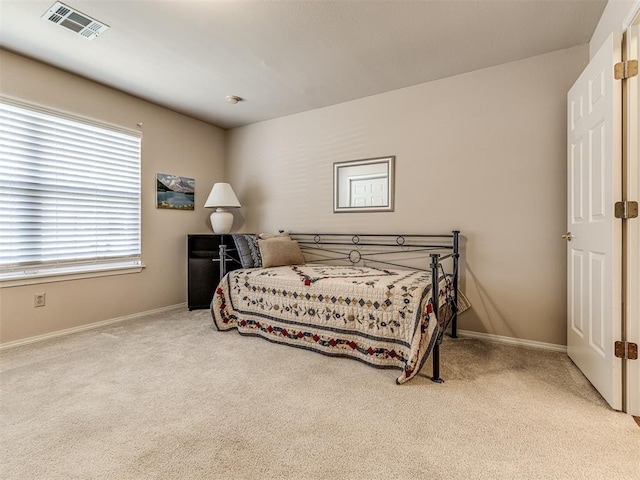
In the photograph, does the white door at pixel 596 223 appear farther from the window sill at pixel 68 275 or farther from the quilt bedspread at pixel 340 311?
the window sill at pixel 68 275

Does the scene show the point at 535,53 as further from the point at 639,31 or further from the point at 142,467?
the point at 142,467

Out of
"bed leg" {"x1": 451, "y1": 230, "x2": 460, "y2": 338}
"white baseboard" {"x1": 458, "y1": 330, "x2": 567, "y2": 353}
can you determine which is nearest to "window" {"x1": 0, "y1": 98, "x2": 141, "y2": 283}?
"bed leg" {"x1": 451, "y1": 230, "x2": 460, "y2": 338}

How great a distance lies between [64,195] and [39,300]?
3.03ft

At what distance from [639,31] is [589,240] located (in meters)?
1.06

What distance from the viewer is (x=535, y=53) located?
2.50 metres

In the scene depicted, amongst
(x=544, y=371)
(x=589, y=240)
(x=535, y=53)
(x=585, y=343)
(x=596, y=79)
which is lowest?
(x=544, y=371)

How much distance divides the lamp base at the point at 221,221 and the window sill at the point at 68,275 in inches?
36.1

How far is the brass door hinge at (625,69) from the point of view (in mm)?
1545

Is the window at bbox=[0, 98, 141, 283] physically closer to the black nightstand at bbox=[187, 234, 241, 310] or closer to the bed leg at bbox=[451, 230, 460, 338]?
the black nightstand at bbox=[187, 234, 241, 310]

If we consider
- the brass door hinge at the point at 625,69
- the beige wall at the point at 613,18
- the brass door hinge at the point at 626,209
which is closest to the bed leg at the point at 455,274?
the brass door hinge at the point at 626,209

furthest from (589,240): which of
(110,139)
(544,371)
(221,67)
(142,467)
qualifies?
(110,139)

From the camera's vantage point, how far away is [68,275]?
112 inches

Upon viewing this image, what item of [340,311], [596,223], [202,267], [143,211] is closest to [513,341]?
[596,223]

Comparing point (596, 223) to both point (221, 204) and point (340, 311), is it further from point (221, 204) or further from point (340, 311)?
point (221, 204)
